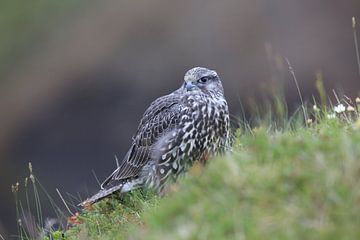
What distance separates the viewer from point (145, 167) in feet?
31.3

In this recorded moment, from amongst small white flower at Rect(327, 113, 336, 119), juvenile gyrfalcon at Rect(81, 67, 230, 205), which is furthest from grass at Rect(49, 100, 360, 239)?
juvenile gyrfalcon at Rect(81, 67, 230, 205)

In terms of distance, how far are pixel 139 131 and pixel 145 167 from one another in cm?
53

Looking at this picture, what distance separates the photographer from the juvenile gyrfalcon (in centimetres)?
915

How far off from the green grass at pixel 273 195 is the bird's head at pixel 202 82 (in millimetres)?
2949

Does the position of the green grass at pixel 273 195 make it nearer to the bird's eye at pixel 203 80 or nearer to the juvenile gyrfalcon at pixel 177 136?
the juvenile gyrfalcon at pixel 177 136

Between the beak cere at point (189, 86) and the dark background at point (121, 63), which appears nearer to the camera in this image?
the beak cere at point (189, 86)

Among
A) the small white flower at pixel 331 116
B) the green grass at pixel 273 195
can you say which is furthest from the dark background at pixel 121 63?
the green grass at pixel 273 195

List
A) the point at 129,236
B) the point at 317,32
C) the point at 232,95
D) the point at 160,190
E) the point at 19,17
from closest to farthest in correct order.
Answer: the point at 129,236, the point at 160,190, the point at 232,95, the point at 317,32, the point at 19,17

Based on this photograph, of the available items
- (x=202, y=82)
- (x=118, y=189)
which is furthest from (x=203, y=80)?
(x=118, y=189)

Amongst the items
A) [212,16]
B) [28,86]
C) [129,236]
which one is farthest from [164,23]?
[129,236]

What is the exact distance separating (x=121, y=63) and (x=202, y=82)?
400 inches

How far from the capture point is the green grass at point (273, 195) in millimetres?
5523

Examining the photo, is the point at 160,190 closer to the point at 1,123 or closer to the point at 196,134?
the point at 196,134

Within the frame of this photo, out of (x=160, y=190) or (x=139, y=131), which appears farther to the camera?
(x=139, y=131)
